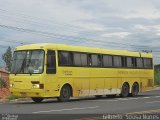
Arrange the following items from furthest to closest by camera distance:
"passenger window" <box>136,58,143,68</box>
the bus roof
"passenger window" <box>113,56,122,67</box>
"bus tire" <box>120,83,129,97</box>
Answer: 1. "passenger window" <box>136,58,143,68</box>
2. "bus tire" <box>120,83,129,97</box>
3. "passenger window" <box>113,56,122,67</box>
4. the bus roof

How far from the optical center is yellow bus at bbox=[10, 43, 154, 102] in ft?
80.3

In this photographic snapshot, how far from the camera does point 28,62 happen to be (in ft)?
81.8

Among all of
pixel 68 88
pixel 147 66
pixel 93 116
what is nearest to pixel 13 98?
Answer: pixel 68 88

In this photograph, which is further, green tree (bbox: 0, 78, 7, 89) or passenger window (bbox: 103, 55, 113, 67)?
green tree (bbox: 0, 78, 7, 89)

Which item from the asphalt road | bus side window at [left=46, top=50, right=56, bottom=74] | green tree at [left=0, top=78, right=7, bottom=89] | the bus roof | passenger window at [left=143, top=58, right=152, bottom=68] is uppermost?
the bus roof

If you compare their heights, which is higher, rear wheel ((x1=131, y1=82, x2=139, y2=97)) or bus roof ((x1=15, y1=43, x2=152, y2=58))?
bus roof ((x1=15, y1=43, x2=152, y2=58))

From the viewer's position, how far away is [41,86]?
952 inches

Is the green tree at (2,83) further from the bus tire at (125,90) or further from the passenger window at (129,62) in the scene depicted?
the passenger window at (129,62)

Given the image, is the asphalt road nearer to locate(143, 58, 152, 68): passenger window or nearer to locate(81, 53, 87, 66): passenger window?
locate(81, 53, 87, 66): passenger window

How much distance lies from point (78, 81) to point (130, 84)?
6.76m

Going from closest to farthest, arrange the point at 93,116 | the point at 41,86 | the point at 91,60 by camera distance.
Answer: the point at 93,116
the point at 41,86
the point at 91,60

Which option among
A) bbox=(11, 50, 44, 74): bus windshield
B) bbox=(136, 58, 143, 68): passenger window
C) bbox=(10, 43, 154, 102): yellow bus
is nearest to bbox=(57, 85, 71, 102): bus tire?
bbox=(10, 43, 154, 102): yellow bus

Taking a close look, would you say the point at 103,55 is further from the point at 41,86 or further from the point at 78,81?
the point at 41,86

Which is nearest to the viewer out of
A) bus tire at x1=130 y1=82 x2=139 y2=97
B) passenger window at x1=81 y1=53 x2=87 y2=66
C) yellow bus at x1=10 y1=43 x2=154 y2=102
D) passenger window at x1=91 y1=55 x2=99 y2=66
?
yellow bus at x1=10 y1=43 x2=154 y2=102
